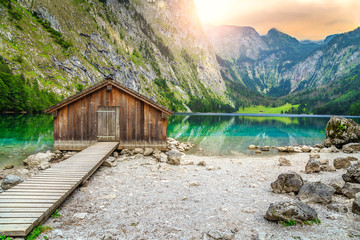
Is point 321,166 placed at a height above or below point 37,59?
below

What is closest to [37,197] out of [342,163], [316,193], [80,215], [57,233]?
[80,215]

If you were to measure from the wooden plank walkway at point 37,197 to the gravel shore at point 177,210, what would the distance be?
494 millimetres

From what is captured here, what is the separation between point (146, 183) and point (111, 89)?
997 centimetres

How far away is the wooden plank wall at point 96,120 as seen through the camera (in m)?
18.1

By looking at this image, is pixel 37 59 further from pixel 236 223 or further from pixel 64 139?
pixel 236 223

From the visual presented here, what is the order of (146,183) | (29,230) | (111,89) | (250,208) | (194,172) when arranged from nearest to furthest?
1. (29,230)
2. (250,208)
3. (146,183)
4. (194,172)
5. (111,89)

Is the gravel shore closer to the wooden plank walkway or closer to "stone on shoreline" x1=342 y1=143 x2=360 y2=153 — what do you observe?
the wooden plank walkway

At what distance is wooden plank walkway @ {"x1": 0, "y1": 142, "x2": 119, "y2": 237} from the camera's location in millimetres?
5844

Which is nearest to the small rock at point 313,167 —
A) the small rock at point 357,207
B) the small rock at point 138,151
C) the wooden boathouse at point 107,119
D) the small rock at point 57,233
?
the small rock at point 357,207

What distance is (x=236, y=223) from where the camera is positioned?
698 centimetres

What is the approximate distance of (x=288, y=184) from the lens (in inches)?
396

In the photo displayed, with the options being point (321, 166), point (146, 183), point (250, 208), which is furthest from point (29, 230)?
point (321, 166)

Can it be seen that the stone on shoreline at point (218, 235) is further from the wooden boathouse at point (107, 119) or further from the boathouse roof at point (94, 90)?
the boathouse roof at point (94, 90)

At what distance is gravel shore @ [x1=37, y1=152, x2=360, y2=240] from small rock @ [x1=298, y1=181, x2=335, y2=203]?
0.44 metres
